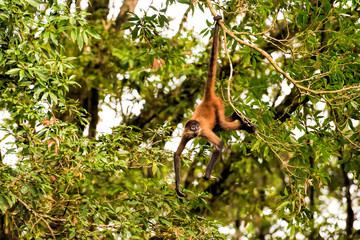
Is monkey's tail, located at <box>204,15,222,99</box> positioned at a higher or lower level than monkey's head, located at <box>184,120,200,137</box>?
higher

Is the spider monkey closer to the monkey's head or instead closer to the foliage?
the monkey's head

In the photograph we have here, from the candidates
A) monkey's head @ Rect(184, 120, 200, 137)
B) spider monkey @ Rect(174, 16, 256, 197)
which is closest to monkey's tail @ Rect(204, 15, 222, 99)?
spider monkey @ Rect(174, 16, 256, 197)

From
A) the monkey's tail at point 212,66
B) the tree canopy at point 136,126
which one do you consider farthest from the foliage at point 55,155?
the monkey's tail at point 212,66

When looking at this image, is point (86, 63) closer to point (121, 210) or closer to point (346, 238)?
point (121, 210)

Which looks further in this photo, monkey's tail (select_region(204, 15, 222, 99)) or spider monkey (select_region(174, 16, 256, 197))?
spider monkey (select_region(174, 16, 256, 197))

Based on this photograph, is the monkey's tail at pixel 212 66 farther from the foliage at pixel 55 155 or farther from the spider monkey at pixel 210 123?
the foliage at pixel 55 155

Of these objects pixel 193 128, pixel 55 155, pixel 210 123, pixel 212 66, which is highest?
pixel 212 66

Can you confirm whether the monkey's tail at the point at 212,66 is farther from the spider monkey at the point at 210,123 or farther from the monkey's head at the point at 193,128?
the monkey's head at the point at 193,128

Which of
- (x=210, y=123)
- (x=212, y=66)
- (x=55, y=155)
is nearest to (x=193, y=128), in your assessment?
(x=210, y=123)

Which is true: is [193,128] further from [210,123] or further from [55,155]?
[55,155]

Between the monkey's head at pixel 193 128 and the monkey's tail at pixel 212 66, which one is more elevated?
the monkey's tail at pixel 212 66

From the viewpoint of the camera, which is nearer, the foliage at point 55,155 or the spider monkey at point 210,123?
the foliage at point 55,155

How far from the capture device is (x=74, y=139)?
4.40 meters

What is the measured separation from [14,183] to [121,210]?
42.1 inches
